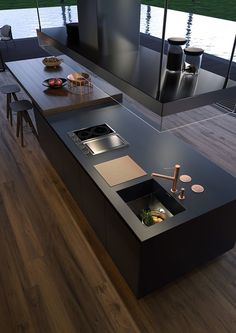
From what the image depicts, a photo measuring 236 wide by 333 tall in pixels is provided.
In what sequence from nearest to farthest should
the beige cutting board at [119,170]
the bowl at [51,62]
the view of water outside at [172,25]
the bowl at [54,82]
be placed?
the beige cutting board at [119,170], the bowl at [54,82], the bowl at [51,62], the view of water outside at [172,25]

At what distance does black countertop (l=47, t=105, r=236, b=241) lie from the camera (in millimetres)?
2025

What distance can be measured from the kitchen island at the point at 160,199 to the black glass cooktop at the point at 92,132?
9 cm

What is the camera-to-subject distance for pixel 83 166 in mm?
2504

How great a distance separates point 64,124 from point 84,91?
2.10 ft

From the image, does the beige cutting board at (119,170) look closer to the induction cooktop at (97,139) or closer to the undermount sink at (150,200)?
the undermount sink at (150,200)

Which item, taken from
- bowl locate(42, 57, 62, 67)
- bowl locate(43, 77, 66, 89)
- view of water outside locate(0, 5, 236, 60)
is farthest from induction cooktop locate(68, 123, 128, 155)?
view of water outside locate(0, 5, 236, 60)

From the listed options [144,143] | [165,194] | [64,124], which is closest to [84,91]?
[64,124]

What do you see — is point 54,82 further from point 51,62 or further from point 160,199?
point 160,199

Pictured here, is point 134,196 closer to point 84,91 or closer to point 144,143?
point 144,143

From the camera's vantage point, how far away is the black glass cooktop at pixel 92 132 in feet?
9.42

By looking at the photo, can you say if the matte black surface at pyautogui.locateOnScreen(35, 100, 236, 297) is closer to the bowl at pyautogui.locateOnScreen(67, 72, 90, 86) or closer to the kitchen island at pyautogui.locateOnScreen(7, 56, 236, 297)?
the kitchen island at pyautogui.locateOnScreen(7, 56, 236, 297)

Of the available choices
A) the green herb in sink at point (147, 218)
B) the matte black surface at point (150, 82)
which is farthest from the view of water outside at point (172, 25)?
the green herb in sink at point (147, 218)

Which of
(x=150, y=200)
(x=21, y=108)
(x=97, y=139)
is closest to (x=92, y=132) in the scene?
(x=97, y=139)

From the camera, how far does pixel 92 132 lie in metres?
2.92
